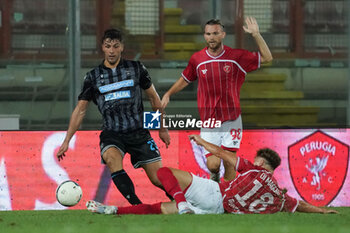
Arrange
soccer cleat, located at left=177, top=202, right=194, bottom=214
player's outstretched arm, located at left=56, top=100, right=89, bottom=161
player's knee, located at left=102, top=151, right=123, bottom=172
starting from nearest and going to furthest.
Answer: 1. soccer cleat, located at left=177, top=202, right=194, bottom=214
2. player's knee, located at left=102, top=151, right=123, bottom=172
3. player's outstretched arm, located at left=56, top=100, right=89, bottom=161

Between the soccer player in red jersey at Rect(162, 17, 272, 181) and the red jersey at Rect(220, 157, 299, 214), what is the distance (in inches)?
53.0

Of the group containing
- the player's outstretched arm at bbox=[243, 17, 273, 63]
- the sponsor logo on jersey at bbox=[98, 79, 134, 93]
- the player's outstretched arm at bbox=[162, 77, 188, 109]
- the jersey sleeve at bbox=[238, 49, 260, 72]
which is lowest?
the player's outstretched arm at bbox=[162, 77, 188, 109]

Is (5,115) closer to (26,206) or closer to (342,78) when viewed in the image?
(26,206)

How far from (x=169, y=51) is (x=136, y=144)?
1.42 meters

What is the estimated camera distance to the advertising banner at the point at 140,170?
26.1ft

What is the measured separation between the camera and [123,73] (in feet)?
23.8

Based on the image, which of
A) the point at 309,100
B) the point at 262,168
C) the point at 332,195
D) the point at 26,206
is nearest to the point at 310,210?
the point at 262,168

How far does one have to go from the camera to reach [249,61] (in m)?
7.79

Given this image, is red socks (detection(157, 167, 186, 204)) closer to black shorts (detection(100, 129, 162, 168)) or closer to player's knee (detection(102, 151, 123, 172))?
player's knee (detection(102, 151, 123, 172))

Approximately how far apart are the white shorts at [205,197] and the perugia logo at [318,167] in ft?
5.93

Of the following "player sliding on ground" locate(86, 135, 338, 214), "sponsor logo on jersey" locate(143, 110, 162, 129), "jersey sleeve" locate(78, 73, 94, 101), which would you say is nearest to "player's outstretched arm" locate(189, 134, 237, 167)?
"player sliding on ground" locate(86, 135, 338, 214)

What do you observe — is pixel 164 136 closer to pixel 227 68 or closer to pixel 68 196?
pixel 227 68

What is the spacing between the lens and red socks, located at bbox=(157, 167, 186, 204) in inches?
252

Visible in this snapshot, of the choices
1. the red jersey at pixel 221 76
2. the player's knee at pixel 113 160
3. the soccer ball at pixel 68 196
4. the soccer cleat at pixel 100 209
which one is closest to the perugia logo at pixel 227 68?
the red jersey at pixel 221 76
